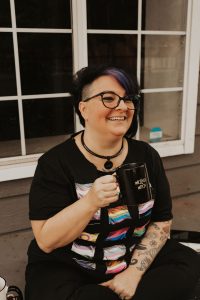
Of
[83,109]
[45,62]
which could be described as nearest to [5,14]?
[45,62]

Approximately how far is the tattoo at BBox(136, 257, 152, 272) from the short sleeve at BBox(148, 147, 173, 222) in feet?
0.64

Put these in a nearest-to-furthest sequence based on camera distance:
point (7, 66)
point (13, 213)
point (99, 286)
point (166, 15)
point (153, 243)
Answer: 1. point (99, 286)
2. point (153, 243)
3. point (7, 66)
4. point (13, 213)
5. point (166, 15)

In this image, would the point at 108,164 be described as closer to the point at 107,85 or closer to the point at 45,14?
the point at 107,85

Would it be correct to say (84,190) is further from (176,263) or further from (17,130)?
(17,130)

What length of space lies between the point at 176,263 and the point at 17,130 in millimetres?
1375

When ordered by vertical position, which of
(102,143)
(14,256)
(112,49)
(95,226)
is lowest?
(14,256)

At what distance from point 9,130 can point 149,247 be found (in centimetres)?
129

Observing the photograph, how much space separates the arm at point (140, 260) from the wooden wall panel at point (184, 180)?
131 cm

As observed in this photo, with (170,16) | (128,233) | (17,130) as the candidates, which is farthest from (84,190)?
(170,16)

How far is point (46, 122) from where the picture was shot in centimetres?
244

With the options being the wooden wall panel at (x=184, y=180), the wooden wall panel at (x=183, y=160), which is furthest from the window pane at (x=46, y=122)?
the wooden wall panel at (x=184, y=180)

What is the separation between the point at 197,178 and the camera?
2.95 m

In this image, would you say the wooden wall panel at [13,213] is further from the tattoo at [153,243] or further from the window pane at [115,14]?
the window pane at [115,14]

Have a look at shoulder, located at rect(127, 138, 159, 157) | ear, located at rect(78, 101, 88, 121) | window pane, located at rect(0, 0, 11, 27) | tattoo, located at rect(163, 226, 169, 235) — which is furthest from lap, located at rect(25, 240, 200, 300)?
window pane, located at rect(0, 0, 11, 27)
